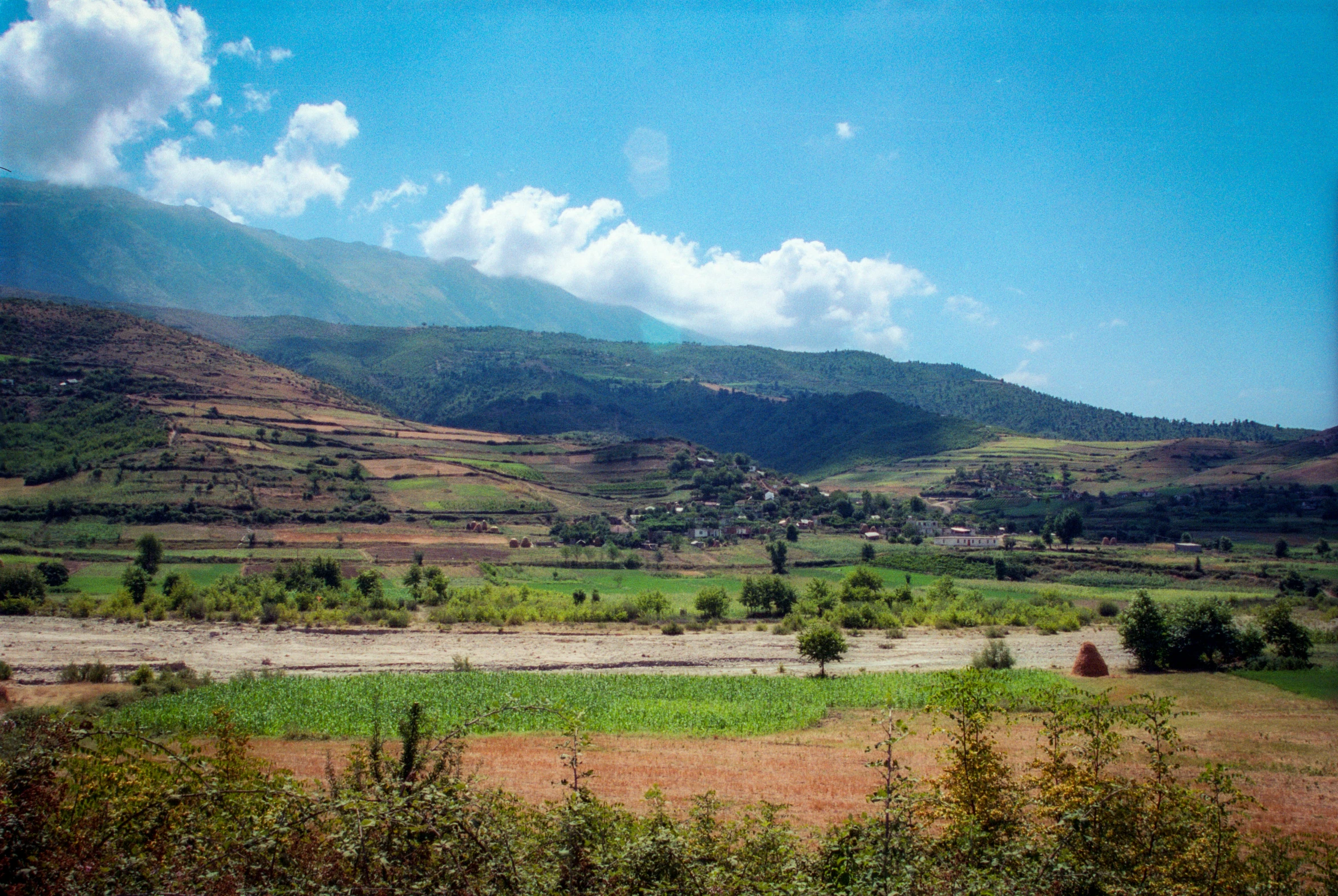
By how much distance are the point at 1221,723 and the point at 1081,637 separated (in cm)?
3334

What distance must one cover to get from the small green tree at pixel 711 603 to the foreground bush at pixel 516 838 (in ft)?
196

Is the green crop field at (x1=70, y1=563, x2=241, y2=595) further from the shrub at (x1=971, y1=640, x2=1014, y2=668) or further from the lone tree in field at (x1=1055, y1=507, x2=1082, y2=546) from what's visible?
the lone tree in field at (x1=1055, y1=507, x2=1082, y2=546)

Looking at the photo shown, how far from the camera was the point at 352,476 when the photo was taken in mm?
114438

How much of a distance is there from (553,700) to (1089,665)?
28150mm

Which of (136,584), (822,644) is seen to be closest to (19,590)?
(136,584)

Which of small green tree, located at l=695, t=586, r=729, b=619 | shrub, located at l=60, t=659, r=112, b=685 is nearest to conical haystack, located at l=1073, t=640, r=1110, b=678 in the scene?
small green tree, located at l=695, t=586, r=729, b=619

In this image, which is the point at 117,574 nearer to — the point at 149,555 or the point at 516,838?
the point at 149,555

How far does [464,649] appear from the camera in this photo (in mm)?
51938

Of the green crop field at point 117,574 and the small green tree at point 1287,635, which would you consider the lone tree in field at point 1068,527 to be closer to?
the small green tree at point 1287,635

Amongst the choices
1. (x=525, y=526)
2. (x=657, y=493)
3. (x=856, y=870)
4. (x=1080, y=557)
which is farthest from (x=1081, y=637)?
(x=657, y=493)

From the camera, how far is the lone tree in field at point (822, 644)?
143ft

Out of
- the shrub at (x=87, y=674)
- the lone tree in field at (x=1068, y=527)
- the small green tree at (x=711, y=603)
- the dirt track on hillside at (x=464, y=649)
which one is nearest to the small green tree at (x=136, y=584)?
the dirt track on hillside at (x=464, y=649)

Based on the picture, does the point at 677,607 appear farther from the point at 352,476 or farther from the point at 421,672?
the point at 352,476

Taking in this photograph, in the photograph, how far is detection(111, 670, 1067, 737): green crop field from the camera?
1137 inches
